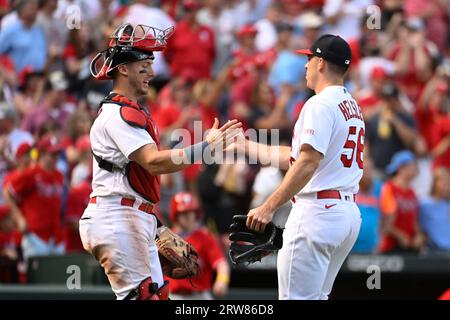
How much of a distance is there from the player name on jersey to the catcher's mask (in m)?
1.28

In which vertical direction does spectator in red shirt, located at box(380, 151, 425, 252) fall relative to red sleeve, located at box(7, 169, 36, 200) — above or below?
below

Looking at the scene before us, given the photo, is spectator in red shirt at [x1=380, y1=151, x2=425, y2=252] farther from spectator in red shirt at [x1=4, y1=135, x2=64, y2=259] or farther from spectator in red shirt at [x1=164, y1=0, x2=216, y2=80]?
spectator in red shirt at [x1=4, y1=135, x2=64, y2=259]

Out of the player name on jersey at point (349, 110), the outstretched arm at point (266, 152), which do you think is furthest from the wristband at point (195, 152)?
the player name on jersey at point (349, 110)

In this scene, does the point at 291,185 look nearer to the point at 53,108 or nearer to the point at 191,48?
the point at 53,108

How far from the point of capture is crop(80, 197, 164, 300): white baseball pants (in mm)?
6895

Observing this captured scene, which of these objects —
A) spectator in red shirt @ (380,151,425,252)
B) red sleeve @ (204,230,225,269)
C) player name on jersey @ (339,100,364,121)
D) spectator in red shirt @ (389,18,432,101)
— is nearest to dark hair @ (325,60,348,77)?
player name on jersey @ (339,100,364,121)

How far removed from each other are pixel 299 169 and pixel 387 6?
9161mm

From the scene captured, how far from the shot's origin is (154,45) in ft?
23.6

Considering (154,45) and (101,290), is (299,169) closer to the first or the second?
(154,45)

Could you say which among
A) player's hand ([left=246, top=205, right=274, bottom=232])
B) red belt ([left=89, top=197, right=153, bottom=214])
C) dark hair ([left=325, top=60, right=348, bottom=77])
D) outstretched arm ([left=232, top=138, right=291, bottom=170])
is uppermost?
dark hair ([left=325, top=60, right=348, bottom=77])

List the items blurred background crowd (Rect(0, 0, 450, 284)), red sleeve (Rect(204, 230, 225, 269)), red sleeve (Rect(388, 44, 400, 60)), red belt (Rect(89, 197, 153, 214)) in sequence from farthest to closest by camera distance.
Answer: red sleeve (Rect(388, 44, 400, 60)) → blurred background crowd (Rect(0, 0, 450, 284)) → red sleeve (Rect(204, 230, 225, 269)) → red belt (Rect(89, 197, 153, 214))

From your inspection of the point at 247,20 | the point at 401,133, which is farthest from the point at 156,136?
the point at 247,20

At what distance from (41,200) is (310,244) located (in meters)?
5.20

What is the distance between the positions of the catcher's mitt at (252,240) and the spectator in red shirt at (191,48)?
7.21 metres
